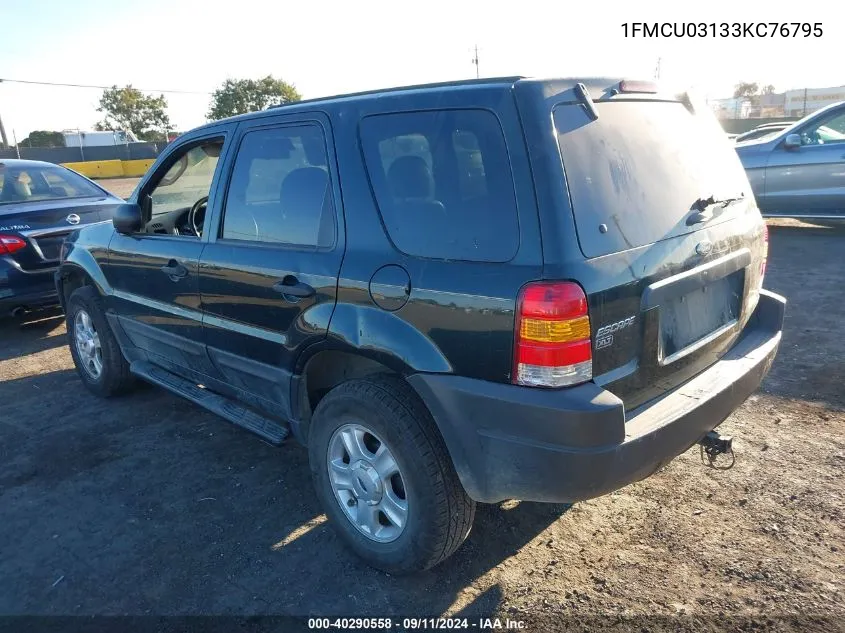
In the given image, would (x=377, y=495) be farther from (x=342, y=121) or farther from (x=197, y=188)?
(x=197, y=188)

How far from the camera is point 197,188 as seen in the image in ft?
13.0

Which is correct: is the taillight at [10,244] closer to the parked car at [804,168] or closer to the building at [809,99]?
the parked car at [804,168]

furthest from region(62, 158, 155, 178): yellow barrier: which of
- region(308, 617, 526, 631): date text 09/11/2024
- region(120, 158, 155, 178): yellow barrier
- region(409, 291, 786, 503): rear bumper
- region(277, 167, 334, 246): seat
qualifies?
region(409, 291, 786, 503): rear bumper

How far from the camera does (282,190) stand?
121 inches

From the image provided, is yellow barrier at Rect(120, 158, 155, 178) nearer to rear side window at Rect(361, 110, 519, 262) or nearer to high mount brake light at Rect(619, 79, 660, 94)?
rear side window at Rect(361, 110, 519, 262)

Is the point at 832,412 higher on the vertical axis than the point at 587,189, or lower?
lower

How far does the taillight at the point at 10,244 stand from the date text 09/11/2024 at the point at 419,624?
5.10m

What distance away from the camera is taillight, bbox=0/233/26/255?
5840 millimetres

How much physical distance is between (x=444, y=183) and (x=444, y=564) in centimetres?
159

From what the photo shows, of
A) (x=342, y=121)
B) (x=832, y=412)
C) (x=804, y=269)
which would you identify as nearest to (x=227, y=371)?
(x=342, y=121)

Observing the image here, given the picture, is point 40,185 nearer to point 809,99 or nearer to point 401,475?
point 401,475

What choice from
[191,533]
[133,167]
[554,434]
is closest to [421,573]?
[554,434]

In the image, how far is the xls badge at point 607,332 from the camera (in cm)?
216

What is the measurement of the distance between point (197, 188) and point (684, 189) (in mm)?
2832
